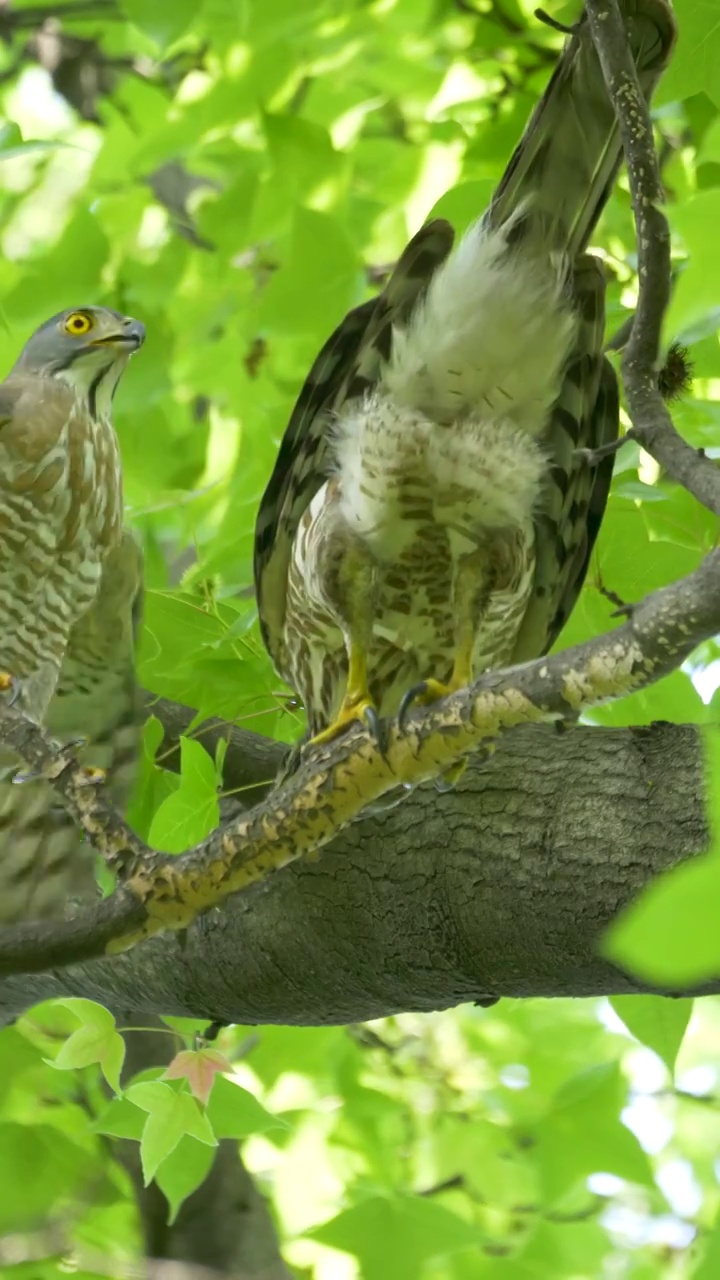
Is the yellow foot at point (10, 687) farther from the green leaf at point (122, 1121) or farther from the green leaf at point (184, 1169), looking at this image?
the green leaf at point (184, 1169)

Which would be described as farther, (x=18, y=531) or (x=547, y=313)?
(x=18, y=531)

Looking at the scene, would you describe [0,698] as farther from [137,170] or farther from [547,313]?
[137,170]

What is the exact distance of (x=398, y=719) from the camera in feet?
6.22

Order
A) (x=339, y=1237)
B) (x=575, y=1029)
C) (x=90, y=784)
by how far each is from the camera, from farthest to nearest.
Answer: (x=575, y=1029), (x=339, y=1237), (x=90, y=784)

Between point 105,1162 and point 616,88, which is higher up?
point 616,88

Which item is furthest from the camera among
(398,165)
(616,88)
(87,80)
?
(87,80)

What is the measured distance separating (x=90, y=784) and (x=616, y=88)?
1.22m

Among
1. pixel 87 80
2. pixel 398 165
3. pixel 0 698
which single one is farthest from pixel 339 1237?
pixel 87 80

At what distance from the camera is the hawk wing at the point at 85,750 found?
2949mm

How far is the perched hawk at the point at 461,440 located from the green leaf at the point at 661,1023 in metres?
0.64

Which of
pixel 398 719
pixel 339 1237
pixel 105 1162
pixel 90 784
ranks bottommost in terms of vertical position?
pixel 105 1162

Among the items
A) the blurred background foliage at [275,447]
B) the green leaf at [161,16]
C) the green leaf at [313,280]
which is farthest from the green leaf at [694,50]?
the green leaf at [161,16]

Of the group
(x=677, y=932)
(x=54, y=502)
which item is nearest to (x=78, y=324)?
(x=54, y=502)

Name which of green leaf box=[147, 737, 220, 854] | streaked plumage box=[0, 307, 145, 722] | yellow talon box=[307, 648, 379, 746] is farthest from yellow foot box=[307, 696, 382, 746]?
streaked plumage box=[0, 307, 145, 722]
